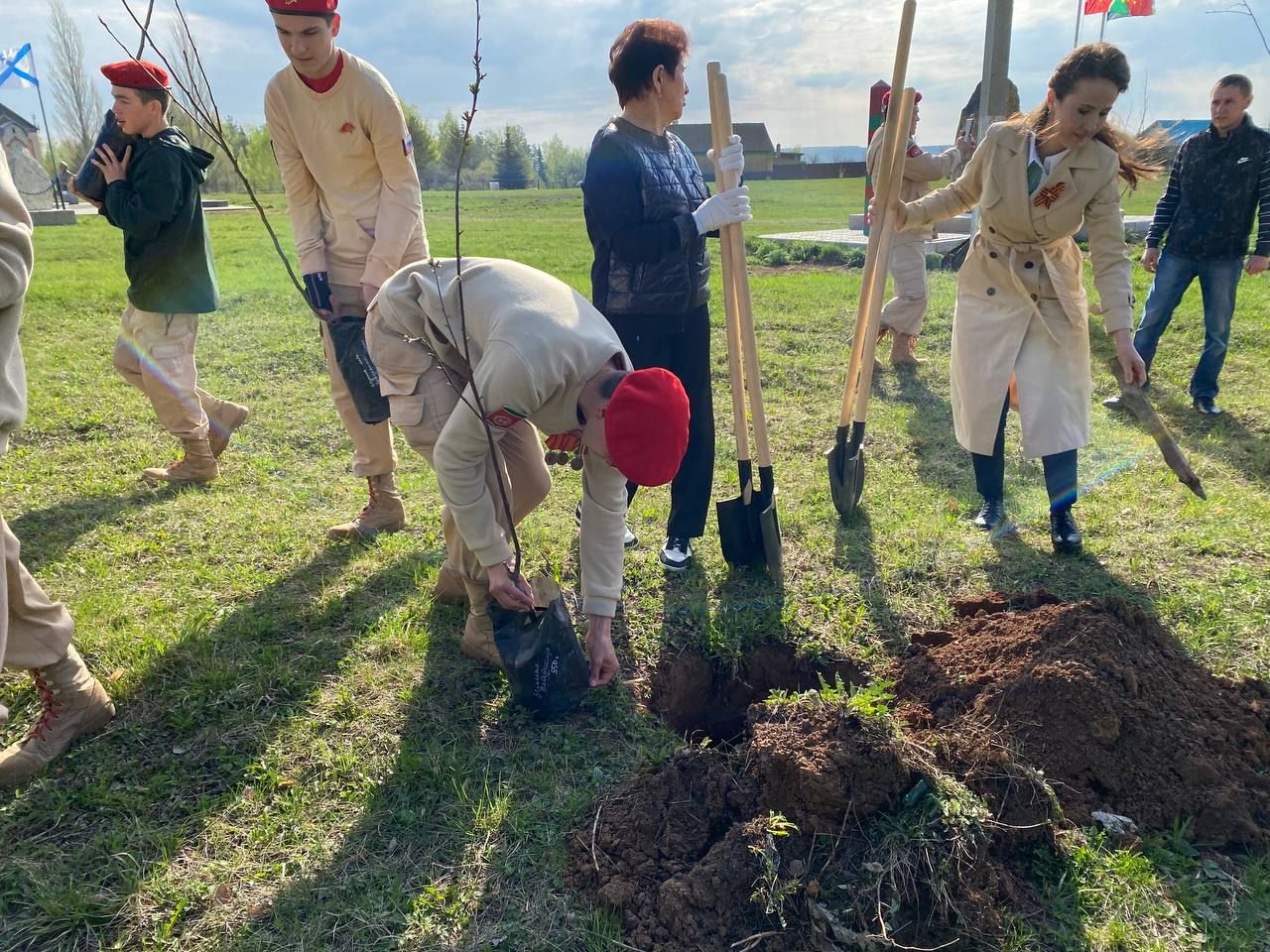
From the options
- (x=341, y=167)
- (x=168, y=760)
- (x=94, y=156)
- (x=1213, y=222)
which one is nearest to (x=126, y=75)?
(x=94, y=156)

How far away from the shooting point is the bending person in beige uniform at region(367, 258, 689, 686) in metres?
2.11

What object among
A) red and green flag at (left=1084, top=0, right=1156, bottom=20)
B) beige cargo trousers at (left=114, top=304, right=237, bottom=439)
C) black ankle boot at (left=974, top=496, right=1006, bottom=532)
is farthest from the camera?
red and green flag at (left=1084, top=0, right=1156, bottom=20)

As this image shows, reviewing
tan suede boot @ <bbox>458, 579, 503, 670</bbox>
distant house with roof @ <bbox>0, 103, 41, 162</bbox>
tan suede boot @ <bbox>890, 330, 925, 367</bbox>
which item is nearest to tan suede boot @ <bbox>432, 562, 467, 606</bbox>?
tan suede boot @ <bbox>458, 579, 503, 670</bbox>

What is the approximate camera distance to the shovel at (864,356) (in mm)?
3662

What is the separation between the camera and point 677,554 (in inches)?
147

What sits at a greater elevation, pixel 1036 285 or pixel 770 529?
pixel 1036 285

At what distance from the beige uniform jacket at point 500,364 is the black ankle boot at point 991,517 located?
2.18 metres

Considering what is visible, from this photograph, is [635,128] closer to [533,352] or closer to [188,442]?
[533,352]

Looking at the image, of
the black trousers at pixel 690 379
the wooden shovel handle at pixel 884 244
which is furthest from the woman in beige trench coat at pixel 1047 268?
the black trousers at pixel 690 379

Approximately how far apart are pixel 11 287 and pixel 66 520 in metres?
2.79

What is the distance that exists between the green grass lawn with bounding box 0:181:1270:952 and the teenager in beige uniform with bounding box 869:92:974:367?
883mm

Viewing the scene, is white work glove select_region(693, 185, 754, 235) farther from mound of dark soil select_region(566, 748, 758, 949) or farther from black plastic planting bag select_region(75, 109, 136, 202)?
black plastic planting bag select_region(75, 109, 136, 202)

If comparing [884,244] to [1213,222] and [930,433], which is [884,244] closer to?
[930,433]

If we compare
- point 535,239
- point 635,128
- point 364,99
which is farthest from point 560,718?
point 535,239
